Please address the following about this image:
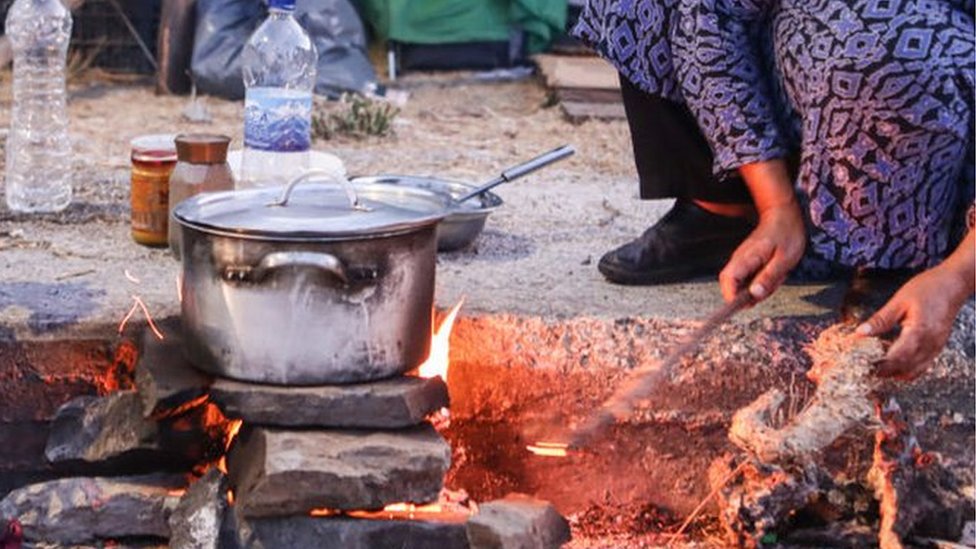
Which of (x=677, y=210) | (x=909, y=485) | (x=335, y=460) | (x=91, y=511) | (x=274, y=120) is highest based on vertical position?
(x=274, y=120)

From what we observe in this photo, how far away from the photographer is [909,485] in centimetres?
311

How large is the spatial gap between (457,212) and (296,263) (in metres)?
0.98

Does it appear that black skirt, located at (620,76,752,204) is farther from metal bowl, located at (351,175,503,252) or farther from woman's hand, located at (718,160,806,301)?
metal bowl, located at (351,175,503,252)

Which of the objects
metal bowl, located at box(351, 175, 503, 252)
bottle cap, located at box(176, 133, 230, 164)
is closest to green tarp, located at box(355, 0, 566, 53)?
metal bowl, located at box(351, 175, 503, 252)

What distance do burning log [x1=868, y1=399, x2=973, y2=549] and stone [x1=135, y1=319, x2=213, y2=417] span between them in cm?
134

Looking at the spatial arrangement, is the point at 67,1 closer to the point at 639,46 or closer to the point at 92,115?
the point at 92,115

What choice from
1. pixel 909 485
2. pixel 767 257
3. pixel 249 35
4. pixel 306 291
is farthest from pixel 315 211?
pixel 249 35

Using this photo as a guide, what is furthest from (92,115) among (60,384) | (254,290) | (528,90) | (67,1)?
(254,290)

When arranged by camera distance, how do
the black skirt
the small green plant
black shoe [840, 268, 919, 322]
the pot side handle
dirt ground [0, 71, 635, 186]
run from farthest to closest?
the small green plant < dirt ground [0, 71, 635, 186] < the black skirt < black shoe [840, 268, 919, 322] < the pot side handle

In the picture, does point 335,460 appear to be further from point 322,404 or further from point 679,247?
point 679,247

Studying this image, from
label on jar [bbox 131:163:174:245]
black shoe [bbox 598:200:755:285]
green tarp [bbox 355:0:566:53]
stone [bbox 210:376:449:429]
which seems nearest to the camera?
stone [bbox 210:376:449:429]

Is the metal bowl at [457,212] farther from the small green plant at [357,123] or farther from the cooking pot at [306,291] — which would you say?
the small green plant at [357,123]

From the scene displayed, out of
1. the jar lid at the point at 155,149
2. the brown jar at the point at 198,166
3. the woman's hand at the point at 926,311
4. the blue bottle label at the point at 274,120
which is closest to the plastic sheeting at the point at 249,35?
the jar lid at the point at 155,149

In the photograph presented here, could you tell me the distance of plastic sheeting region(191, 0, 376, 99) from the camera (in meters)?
6.82
